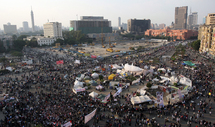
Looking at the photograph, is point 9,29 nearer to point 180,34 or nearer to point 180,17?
point 180,34

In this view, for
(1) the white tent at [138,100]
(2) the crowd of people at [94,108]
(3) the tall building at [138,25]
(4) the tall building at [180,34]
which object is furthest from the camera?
(3) the tall building at [138,25]

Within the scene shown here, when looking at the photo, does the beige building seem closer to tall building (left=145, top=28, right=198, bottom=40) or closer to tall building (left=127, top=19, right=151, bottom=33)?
tall building (left=145, top=28, right=198, bottom=40)

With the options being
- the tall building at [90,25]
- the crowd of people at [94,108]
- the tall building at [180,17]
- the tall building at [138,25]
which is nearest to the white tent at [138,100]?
the crowd of people at [94,108]

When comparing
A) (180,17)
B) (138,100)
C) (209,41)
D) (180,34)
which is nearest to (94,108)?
(138,100)

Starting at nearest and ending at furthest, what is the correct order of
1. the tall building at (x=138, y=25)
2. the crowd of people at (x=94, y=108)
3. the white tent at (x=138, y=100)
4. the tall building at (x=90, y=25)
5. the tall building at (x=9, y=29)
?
the crowd of people at (x=94, y=108) < the white tent at (x=138, y=100) < the tall building at (x=90, y=25) < the tall building at (x=138, y=25) < the tall building at (x=9, y=29)

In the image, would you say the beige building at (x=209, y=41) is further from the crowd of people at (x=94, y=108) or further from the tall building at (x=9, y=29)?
the tall building at (x=9, y=29)

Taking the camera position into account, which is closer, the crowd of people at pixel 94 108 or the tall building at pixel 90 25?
the crowd of people at pixel 94 108
